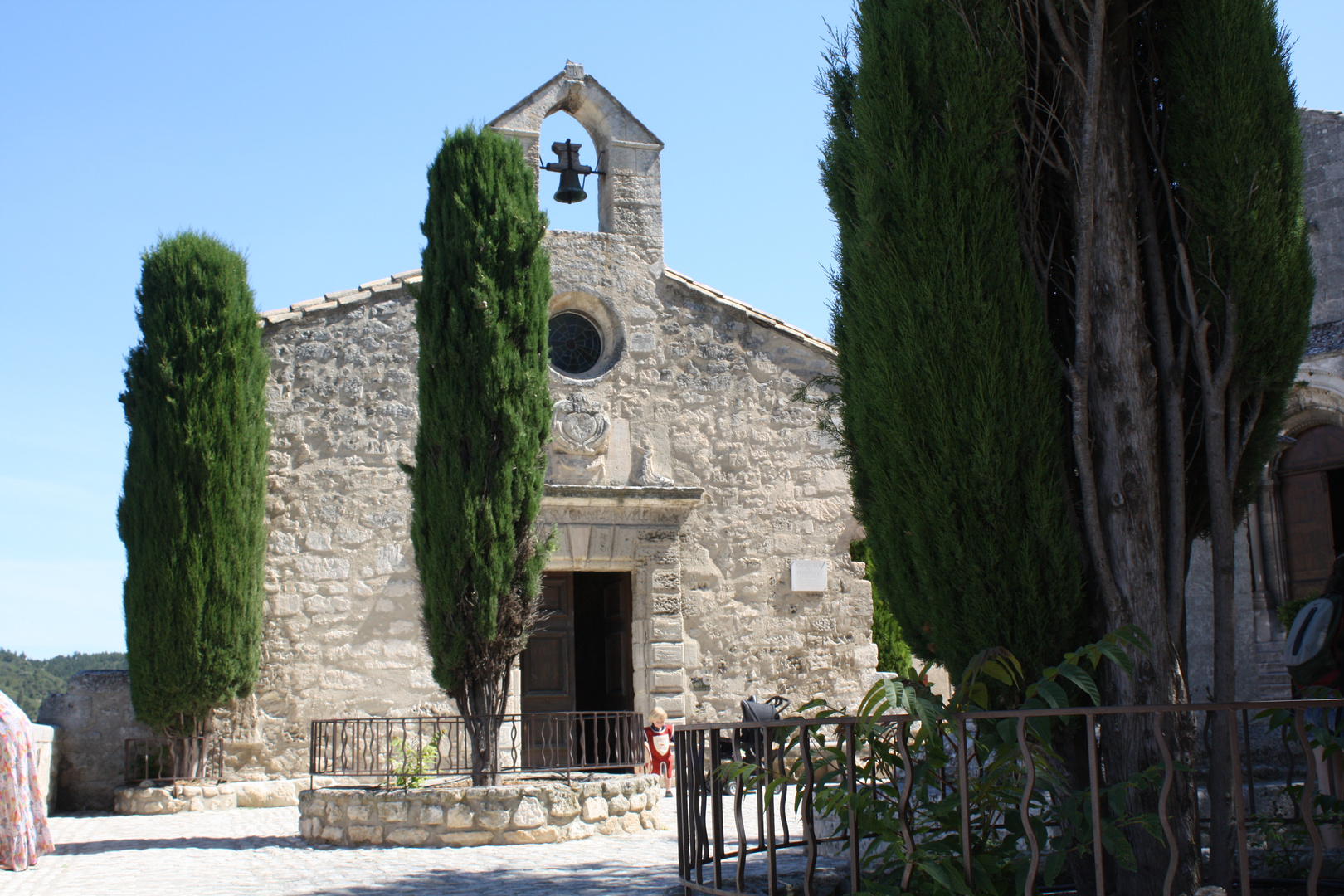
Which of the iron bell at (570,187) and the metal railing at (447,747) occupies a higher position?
the iron bell at (570,187)

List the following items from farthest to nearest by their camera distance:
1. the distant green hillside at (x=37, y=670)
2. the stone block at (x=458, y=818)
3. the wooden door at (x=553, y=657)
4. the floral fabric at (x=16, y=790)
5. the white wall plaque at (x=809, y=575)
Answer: the distant green hillside at (x=37, y=670) < the white wall plaque at (x=809, y=575) < the wooden door at (x=553, y=657) < the stone block at (x=458, y=818) < the floral fabric at (x=16, y=790)

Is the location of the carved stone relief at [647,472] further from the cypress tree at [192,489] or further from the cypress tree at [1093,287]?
the cypress tree at [1093,287]

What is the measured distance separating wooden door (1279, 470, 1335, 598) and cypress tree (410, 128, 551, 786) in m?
6.64

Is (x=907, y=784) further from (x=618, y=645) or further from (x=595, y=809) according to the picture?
(x=618, y=645)

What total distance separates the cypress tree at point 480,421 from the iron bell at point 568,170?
5.70 ft

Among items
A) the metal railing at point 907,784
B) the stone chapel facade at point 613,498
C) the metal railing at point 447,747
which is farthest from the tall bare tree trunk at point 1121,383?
the stone chapel facade at point 613,498

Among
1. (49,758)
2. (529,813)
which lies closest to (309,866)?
(529,813)

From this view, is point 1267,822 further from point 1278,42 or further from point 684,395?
point 684,395

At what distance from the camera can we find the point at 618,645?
1060cm

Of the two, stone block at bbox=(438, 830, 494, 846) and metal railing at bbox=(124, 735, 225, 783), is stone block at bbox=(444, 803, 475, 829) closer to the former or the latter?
stone block at bbox=(438, 830, 494, 846)

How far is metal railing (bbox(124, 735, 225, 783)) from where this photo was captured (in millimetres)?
8727

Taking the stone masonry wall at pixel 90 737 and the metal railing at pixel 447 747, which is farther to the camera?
the stone masonry wall at pixel 90 737

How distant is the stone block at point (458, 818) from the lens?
21.5 ft

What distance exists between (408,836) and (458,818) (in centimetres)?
32
